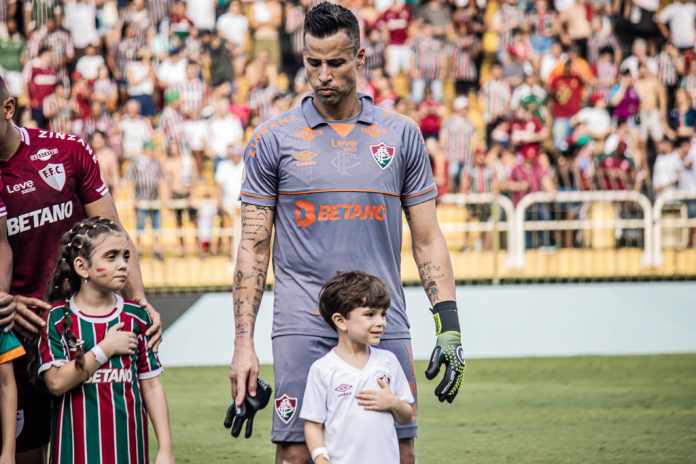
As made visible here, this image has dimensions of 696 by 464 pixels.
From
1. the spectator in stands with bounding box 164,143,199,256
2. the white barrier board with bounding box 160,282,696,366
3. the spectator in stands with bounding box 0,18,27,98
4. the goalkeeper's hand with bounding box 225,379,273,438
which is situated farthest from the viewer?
the spectator in stands with bounding box 0,18,27,98

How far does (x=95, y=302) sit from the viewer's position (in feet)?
15.9

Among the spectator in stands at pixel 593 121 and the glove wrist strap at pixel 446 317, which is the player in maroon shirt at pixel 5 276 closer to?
the glove wrist strap at pixel 446 317

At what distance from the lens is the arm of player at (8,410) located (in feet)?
15.7

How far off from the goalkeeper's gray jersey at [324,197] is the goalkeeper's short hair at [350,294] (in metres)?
0.09

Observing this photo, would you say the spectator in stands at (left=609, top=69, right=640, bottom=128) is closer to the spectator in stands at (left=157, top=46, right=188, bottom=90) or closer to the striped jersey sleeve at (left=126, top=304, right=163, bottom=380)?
the spectator in stands at (left=157, top=46, right=188, bottom=90)

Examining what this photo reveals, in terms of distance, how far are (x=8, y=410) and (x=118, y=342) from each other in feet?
1.78

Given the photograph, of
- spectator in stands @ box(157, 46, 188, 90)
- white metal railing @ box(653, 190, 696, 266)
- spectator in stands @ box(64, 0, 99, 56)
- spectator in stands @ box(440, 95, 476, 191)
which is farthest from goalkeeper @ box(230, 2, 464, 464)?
spectator in stands @ box(64, 0, 99, 56)

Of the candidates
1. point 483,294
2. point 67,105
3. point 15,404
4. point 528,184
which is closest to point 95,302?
point 15,404

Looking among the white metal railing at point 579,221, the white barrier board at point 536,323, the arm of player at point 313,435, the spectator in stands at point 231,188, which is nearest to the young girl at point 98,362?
the arm of player at point 313,435

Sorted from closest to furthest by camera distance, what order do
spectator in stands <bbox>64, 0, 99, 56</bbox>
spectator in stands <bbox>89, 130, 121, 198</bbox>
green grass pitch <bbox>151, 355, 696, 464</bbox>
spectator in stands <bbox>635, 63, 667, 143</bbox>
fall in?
green grass pitch <bbox>151, 355, 696, 464</bbox>
spectator in stands <bbox>89, 130, 121, 198</bbox>
spectator in stands <bbox>635, 63, 667, 143</bbox>
spectator in stands <bbox>64, 0, 99, 56</bbox>

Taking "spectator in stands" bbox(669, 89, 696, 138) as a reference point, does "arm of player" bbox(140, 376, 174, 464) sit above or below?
below

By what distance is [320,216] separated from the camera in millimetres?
4637

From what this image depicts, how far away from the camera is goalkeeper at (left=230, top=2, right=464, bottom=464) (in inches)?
183

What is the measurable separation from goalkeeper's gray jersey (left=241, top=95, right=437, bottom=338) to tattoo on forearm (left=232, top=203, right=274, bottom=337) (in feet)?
0.14
